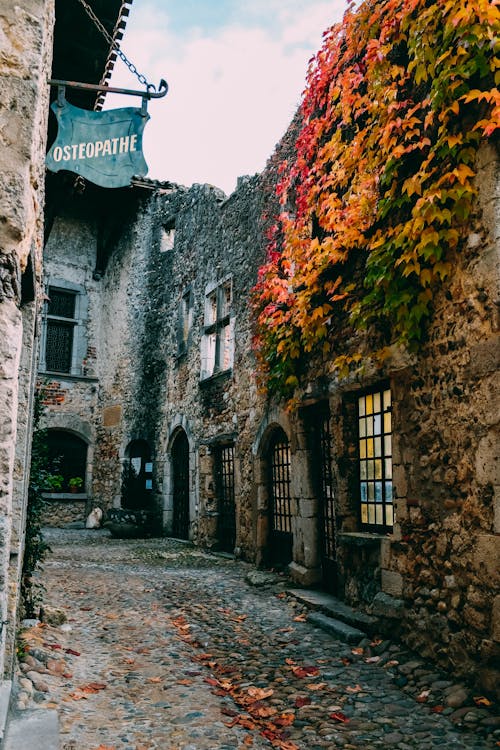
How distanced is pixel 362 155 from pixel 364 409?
2230 millimetres

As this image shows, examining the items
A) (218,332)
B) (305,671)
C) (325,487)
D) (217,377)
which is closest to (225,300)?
(218,332)

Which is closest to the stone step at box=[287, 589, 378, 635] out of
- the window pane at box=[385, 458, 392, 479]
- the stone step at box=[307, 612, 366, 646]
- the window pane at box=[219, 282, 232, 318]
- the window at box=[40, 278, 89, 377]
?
the stone step at box=[307, 612, 366, 646]

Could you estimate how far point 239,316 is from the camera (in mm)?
8984

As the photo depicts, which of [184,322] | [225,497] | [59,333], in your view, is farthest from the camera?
[59,333]

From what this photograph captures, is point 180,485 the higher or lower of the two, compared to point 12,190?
lower

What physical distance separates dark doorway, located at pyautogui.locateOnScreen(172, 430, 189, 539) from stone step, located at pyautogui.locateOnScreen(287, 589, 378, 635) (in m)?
5.49

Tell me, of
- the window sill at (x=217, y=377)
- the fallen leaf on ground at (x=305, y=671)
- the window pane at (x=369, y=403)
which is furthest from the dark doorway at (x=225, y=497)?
the fallen leaf on ground at (x=305, y=671)

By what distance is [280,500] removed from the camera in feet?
24.9

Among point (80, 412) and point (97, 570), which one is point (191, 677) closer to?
point (97, 570)

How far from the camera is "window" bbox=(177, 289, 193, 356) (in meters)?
11.5

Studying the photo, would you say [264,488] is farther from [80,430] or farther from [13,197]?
[80,430]

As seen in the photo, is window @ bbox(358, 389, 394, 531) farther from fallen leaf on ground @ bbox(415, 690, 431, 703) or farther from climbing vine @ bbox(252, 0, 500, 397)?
fallen leaf on ground @ bbox(415, 690, 431, 703)

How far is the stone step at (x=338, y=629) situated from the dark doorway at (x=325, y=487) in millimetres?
829

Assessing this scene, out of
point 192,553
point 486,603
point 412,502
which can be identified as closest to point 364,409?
point 412,502
